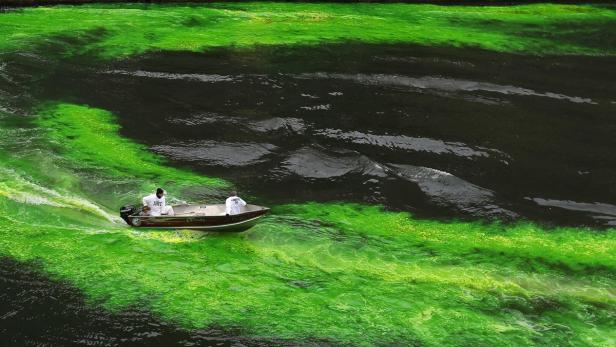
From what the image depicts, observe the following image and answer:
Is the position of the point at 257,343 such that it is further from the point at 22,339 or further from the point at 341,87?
the point at 341,87

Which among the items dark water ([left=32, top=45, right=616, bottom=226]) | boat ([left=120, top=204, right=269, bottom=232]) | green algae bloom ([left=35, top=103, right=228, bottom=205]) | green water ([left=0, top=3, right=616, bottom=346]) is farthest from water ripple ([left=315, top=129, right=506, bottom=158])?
boat ([left=120, top=204, right=269, bottom=232])

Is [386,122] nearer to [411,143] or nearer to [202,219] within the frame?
[411,143]

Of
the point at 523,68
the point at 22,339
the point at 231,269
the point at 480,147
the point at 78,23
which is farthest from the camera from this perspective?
the point at 78,23

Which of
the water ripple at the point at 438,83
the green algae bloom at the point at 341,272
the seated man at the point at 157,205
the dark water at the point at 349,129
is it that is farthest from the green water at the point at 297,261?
the water ripple at the point at 438,83

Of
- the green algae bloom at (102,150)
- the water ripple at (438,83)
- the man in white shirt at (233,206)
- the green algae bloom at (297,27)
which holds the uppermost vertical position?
the green algae bloom at (297,27)

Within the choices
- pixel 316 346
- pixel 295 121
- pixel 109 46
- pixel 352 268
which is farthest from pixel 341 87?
pixel 316 346

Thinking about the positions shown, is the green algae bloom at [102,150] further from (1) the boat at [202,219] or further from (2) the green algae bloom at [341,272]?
(1) the boat at [202,219]
